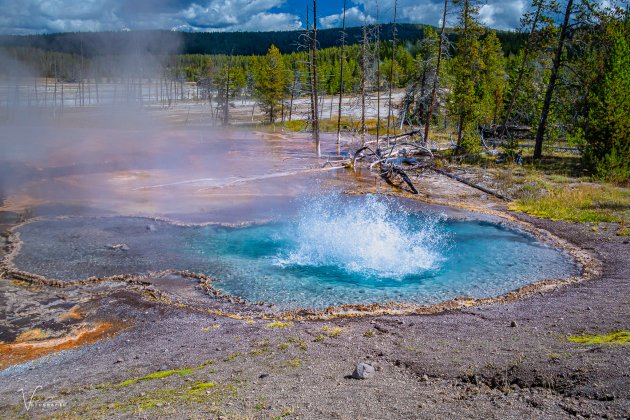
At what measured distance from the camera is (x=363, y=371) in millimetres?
6531

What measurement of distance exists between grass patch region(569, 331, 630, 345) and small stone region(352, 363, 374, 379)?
11.2ft

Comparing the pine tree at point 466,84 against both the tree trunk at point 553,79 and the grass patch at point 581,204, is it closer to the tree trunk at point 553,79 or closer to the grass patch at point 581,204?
the tree trunk at point 553,79

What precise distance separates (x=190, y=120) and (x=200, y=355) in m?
63.9

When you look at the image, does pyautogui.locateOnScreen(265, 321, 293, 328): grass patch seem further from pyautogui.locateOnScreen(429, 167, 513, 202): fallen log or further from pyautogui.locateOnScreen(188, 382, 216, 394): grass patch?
pyautogui.locateOnScreen(429, 167, 513, 202): fallen log

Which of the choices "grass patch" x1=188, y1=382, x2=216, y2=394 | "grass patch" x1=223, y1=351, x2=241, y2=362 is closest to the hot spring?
"grass patch" x1=223, y1=351, x2=241, y2=362

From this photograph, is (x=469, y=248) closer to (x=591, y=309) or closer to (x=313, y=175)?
(x=591, y=309)

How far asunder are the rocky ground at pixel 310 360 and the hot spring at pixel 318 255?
1.33 meters

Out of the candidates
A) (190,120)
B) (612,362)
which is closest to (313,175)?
(612,362)

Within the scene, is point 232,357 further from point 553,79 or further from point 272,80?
point 272,80

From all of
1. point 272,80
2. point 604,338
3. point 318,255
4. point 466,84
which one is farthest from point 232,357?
point 272,80

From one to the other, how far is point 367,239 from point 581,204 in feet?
31.3

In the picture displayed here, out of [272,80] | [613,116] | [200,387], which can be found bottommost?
[200,387]

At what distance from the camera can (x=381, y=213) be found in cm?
1911

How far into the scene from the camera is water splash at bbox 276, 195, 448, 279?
1358 cm
